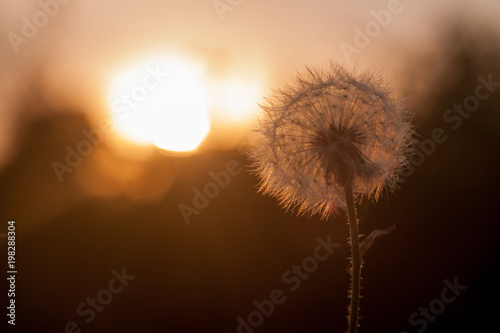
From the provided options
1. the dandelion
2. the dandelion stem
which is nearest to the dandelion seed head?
the dandelion

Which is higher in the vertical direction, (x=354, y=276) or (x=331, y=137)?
(x=331, y=137)

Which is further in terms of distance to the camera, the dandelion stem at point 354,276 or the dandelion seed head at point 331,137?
the dandelion seed head at point 331,137

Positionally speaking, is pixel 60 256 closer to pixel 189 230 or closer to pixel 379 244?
pixel 189 230

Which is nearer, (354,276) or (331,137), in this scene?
(354,276)

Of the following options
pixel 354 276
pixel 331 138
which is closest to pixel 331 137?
pixel 331 138

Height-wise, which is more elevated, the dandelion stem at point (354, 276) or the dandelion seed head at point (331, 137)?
the dandelion seed head at point (331, 137)

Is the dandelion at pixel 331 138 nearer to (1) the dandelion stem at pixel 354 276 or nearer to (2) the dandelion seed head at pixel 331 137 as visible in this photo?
(2) the dandelion seed head at pixel 331 137

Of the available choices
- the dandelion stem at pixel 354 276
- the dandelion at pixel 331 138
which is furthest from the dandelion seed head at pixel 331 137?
the dandelion stem at pixel 354 276

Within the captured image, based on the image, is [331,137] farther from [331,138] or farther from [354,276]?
[354,276]

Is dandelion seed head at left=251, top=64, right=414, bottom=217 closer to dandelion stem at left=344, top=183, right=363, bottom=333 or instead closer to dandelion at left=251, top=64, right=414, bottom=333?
dandelion at left=251, top=64, right=414, bottom=333
